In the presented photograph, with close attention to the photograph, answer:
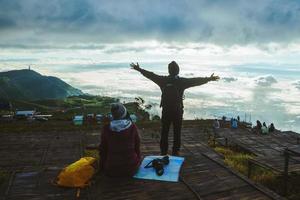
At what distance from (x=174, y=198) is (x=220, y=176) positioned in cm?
211

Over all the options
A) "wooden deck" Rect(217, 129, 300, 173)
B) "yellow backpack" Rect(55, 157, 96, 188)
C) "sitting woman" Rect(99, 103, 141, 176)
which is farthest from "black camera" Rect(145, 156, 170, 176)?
"wooden deck" Rect(217, 129, 300, 173)

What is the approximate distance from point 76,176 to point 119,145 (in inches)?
48.1

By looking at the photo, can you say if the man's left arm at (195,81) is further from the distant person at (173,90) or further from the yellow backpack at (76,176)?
the yellow backpack at (76,176)

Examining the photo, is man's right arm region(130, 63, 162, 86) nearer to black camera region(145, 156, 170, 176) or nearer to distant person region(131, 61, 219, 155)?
distant person region(131, 61, 219, 155)

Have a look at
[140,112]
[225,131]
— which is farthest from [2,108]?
[225,131]

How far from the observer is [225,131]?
2314 cm

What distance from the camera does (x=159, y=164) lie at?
916cm

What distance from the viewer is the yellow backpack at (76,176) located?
8.21 metres

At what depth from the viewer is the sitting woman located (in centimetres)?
862

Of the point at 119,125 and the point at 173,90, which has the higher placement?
the point at 173,90

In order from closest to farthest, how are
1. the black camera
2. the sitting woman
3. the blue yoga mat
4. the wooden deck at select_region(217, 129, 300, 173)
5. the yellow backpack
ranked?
the yellow backpack → the sitting woman → the blue yoga mat → the black camera → the wooden deck at select_region(217, 129, 300, 173)

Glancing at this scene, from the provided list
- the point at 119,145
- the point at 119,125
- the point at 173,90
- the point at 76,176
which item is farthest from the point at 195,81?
the point at 76,176

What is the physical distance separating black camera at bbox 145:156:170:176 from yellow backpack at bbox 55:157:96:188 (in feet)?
5.25

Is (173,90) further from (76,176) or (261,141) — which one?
(261,141)
